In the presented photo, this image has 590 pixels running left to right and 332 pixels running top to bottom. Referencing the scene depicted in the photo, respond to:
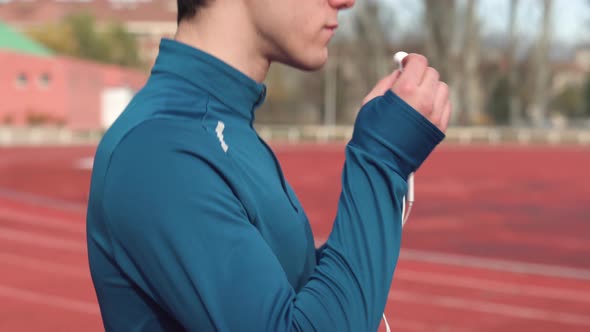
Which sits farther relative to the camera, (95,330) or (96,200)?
(95,330)

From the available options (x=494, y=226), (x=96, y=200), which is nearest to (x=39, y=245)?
(x=494, y=226)

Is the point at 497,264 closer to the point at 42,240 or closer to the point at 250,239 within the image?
the point at 42,240

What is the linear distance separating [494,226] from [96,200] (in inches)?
525

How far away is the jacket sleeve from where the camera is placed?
3.24 ft

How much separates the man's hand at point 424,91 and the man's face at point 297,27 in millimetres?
125

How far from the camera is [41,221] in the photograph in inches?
527

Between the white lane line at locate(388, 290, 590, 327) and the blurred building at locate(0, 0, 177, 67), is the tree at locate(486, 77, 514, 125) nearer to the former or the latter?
the blurred building at locate(0, 0, 177, 67)

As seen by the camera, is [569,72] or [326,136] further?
[569,72]

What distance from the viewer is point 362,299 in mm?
1061

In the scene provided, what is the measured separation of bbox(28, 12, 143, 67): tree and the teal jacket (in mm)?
62337

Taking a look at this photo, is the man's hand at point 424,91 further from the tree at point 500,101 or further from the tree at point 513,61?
the tree at point 500,101

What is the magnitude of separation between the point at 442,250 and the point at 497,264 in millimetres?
1298

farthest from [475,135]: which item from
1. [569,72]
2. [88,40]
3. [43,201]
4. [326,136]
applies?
[569,72]

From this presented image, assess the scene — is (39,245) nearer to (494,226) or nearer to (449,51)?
(494,226)
